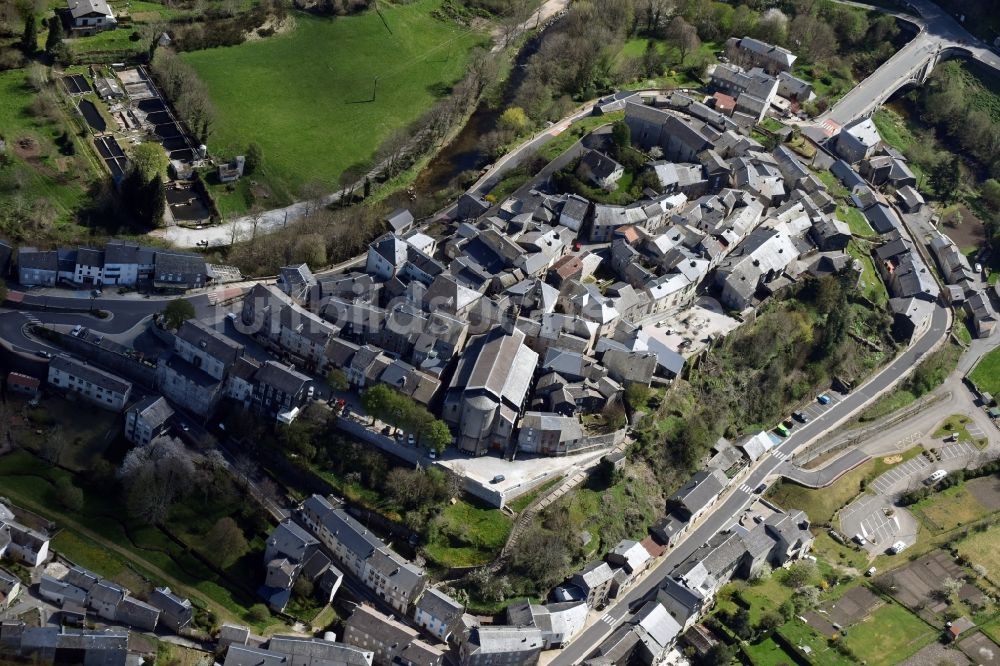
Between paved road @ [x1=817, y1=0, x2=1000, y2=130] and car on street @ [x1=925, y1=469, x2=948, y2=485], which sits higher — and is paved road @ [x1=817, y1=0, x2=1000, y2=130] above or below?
above

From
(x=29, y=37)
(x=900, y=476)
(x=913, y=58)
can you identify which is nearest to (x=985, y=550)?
(x=900, y=476)

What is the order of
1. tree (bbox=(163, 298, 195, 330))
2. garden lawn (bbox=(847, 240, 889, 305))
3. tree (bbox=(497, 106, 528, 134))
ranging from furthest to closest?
1. tree (bbox=(497, 106, 528, 134))
2. garden lawn (bbox=(847, 240, 889, 305))
3. tree (bbox=(163, 298, 195, 330))

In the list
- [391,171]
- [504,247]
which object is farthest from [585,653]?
[391,171]

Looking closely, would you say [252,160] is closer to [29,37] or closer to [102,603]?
[29,37]

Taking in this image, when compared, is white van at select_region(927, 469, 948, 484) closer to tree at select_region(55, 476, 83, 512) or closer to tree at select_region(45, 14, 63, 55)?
tree at select_region(55, 476, 83, 512)

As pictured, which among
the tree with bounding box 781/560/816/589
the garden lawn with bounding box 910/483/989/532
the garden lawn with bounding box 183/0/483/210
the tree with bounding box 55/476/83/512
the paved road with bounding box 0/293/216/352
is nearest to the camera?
the tree with bounding box 55/476/83/512

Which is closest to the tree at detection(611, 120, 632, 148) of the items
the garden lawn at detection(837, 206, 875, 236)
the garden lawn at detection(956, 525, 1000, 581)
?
the garden lawn at detection(837, 206, 875, 236)

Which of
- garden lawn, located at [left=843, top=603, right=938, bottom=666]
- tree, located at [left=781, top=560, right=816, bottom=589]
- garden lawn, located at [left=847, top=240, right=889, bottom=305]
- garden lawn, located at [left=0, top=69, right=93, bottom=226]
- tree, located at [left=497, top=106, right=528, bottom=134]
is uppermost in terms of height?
garden lawn, located at [left=847, top=240, right=889, bottom=305]
